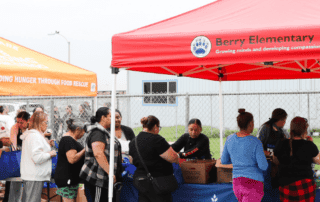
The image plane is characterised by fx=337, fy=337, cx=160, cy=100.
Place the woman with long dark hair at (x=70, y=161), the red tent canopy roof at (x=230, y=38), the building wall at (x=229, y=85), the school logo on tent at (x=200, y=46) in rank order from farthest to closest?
the building wall at (x=229, y=85) < the woman with long dark hair at (x=70, y=161) < the school logo on tent at (x=200, y=46) < the red tent canopy roof at (x=230, y=38)

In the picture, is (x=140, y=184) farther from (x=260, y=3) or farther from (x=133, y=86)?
(x=133, y=86)

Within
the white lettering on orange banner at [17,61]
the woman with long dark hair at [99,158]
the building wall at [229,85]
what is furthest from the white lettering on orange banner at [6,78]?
the building wall at [229,85]

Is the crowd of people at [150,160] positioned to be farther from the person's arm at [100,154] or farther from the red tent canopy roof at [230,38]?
the red tent canopy roof at [230,38]

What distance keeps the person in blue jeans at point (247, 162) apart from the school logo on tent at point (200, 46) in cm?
93

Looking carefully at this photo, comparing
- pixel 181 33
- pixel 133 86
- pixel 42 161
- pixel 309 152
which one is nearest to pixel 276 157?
pixel 309 152

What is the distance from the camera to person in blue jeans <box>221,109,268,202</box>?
3.73 metres

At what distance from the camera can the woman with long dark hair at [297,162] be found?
3.82 meters

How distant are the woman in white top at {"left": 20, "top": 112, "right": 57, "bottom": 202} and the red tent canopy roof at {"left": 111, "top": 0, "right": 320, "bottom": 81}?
5.74 ft

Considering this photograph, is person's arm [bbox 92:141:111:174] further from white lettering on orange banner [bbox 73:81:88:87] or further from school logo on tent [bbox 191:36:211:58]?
white lettering on orange banner [bbox 73:81:88:87]

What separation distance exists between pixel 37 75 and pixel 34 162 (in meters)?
1.32

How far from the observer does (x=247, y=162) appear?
374cm

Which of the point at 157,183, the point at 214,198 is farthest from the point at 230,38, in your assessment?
the point at 214,198

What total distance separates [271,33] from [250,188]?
5.65 feet

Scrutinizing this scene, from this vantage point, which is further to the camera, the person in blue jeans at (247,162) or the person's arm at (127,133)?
the person's arm at (127,133)
